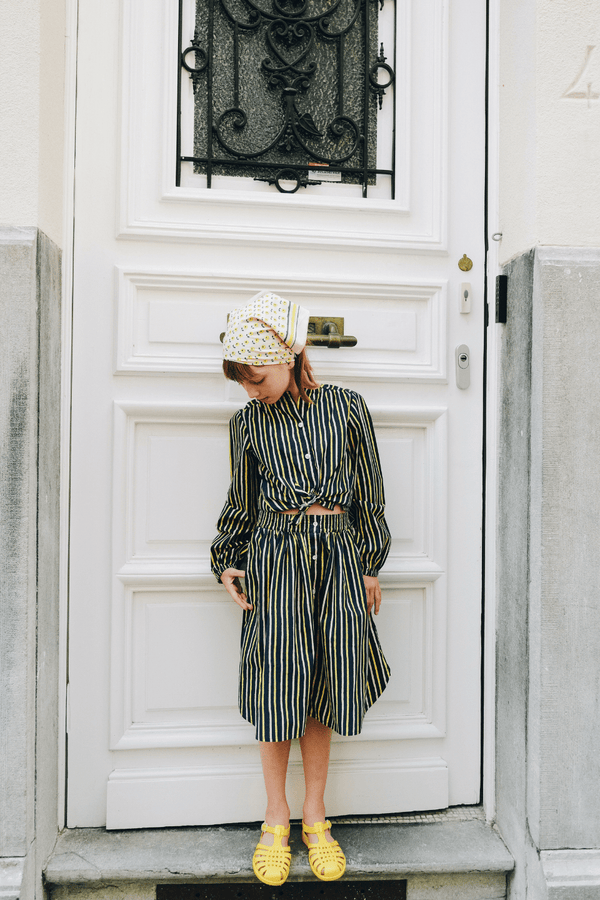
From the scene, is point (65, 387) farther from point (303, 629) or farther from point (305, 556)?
point (303, 629)

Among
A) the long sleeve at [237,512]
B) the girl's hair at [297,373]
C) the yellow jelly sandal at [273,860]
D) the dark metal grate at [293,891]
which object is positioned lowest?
the dark metal grate at [293,891]

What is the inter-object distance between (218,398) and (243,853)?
1.18 m

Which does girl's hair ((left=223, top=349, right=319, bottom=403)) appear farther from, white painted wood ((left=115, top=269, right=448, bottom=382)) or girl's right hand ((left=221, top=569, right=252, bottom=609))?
girl's right hand ((left=221, top=569, right=252, bottom=609))

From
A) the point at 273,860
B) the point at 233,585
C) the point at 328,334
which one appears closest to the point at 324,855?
the point at 273,860

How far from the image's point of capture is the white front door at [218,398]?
1.75 metres

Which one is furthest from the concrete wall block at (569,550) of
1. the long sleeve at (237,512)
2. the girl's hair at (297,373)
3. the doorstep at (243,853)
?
the long sleeve at (237,512)

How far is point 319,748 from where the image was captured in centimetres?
163

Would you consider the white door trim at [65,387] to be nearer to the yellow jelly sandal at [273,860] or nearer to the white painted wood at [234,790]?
the white painted wood at [234,790]

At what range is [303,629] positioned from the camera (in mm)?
1516

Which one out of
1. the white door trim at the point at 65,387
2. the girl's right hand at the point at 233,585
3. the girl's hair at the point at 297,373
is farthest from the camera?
the white door trim at the point at 65,387

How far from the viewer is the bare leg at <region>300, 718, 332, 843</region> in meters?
1.61

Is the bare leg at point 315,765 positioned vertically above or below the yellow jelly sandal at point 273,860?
above

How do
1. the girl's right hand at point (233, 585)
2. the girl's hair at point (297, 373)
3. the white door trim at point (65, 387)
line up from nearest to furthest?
the girl's hair at point (297, 373)
the girl's right hand at point (233, 585)
the white door trim at point (65, 387)

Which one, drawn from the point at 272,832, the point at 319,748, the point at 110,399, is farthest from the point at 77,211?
the point at 272,832
